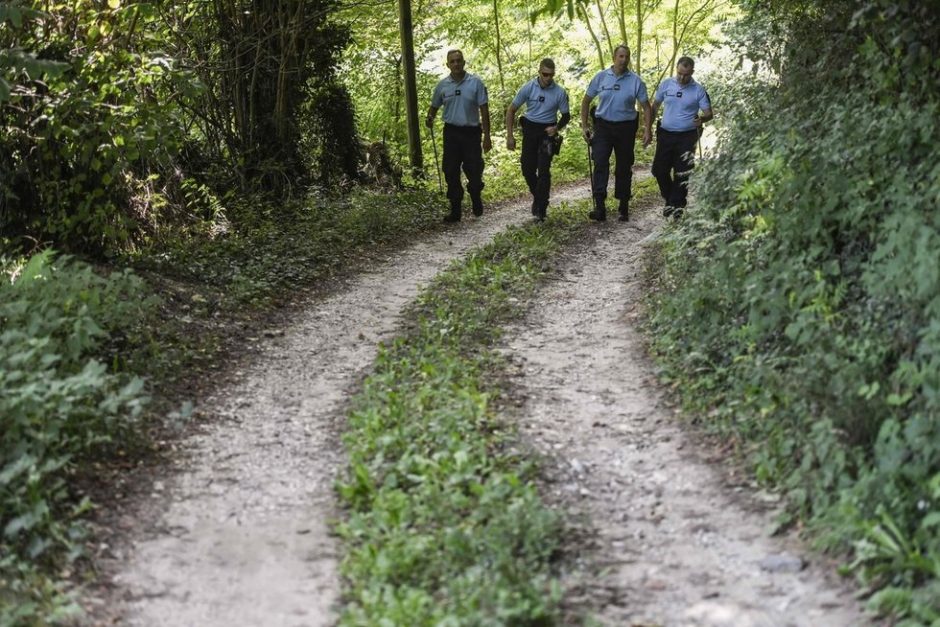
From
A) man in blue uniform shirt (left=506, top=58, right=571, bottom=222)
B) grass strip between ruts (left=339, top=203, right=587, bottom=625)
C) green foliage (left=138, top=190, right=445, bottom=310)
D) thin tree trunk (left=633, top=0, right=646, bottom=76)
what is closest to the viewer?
grass strip between ruts (left=339, top=203, right=587, bottom=625)

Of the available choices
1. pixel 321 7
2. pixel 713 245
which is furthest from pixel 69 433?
pixel 321 7

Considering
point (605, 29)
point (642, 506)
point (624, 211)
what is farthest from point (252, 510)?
point (605, 29)

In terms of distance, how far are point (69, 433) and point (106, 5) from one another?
5.58 metres

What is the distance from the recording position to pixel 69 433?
5906 millimetres

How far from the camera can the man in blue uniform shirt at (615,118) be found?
13.5 metres

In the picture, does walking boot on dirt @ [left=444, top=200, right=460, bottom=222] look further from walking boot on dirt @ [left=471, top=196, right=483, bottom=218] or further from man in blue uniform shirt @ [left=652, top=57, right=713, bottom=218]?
man in blue uniform shirt @ [left=652, top=57, right=713, bottom=218]

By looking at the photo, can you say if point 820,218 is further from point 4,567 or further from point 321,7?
point 321,7

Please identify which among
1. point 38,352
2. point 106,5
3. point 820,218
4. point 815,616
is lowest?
point 815,616

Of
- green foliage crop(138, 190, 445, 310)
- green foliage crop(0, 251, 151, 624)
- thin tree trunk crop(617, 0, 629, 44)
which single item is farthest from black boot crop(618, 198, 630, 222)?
thin tree trunk crop(617, 0, 629, 44)

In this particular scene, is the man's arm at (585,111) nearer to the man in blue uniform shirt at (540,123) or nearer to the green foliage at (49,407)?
the man in blue uniform shirt at (540,123)

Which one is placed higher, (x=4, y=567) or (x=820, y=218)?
(x=820, y=218)

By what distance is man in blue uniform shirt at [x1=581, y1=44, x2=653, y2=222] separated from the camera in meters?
13.5

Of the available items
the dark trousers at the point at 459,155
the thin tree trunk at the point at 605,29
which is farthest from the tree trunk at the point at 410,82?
the thin tree trunk at the point at 605,29

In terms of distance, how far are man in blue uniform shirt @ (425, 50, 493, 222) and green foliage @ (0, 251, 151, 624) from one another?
22.0 feet
